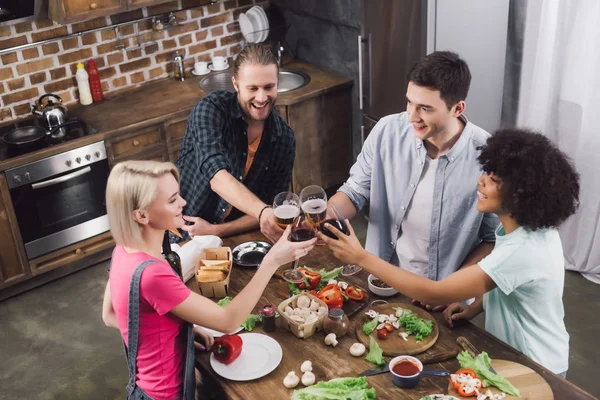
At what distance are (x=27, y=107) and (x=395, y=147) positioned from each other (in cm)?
296

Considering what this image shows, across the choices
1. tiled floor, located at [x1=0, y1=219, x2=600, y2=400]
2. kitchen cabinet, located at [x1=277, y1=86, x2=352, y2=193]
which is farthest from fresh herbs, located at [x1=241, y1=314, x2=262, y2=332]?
kitchen cabinet, located at [x1=277, y1=86, x2=352, y2=193]

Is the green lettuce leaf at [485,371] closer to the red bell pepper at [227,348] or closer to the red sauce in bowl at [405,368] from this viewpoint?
the red sauce in bowl at [405,368]

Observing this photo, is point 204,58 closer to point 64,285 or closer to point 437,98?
point 64,285

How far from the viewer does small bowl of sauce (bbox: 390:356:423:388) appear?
2.01 m

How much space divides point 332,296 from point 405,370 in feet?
1.44

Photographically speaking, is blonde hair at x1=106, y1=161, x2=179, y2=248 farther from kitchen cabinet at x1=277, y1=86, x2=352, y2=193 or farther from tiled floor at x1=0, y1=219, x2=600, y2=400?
kitchen cabinet at x1=277, y1=86, x2=352, y2=193

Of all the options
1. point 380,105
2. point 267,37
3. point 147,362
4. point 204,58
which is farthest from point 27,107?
point 147,362

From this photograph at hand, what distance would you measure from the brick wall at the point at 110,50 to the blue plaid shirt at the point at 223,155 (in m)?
2.03

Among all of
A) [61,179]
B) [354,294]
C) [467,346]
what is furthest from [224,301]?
[61,179]

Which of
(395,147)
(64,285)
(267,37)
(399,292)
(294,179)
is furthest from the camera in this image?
(267,37)

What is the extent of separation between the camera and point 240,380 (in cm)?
209

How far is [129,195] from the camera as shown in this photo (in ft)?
6.36

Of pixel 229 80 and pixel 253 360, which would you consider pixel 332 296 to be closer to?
pixel 253 360

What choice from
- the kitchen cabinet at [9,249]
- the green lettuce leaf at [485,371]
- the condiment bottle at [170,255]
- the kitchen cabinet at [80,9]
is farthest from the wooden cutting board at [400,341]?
the kitchen cabinet at [80,9]
